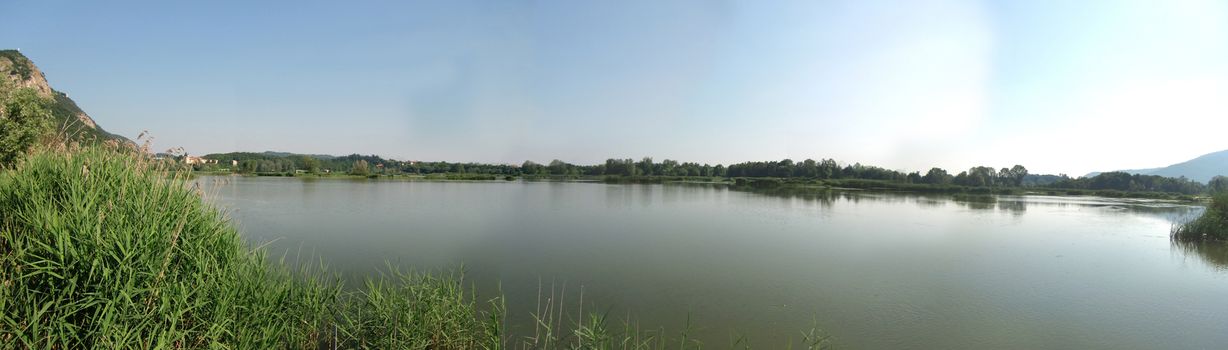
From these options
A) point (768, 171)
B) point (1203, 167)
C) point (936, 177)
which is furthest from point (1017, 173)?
point (1203, 167)

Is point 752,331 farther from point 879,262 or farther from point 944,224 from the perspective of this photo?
point 944,224

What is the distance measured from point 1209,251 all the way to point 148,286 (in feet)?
77.7

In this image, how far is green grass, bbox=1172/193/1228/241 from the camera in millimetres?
15250

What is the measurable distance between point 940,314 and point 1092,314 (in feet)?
8.64

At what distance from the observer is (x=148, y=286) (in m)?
2.98

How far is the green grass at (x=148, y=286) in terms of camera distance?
272 centimetres

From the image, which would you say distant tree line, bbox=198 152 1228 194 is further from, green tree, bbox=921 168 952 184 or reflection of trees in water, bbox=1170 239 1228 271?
reflection of trees in water, bbox=1170 239 1228 271

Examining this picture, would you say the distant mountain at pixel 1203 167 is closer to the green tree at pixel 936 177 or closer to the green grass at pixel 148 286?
the green tree at pixel 936 177

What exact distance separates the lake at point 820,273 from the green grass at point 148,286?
0.81m

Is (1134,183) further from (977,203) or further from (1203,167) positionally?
(1203,167)

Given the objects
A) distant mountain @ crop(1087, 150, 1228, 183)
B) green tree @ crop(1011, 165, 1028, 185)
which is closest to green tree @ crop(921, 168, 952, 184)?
green tree @ crop(1011, 165, 1028, 185)

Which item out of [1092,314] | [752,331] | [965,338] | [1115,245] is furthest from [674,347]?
[1115,245]

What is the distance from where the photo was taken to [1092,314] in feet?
23.4

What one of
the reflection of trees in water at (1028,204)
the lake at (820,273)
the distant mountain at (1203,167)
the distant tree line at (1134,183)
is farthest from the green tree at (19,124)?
the distant mountain at (1203,167)
